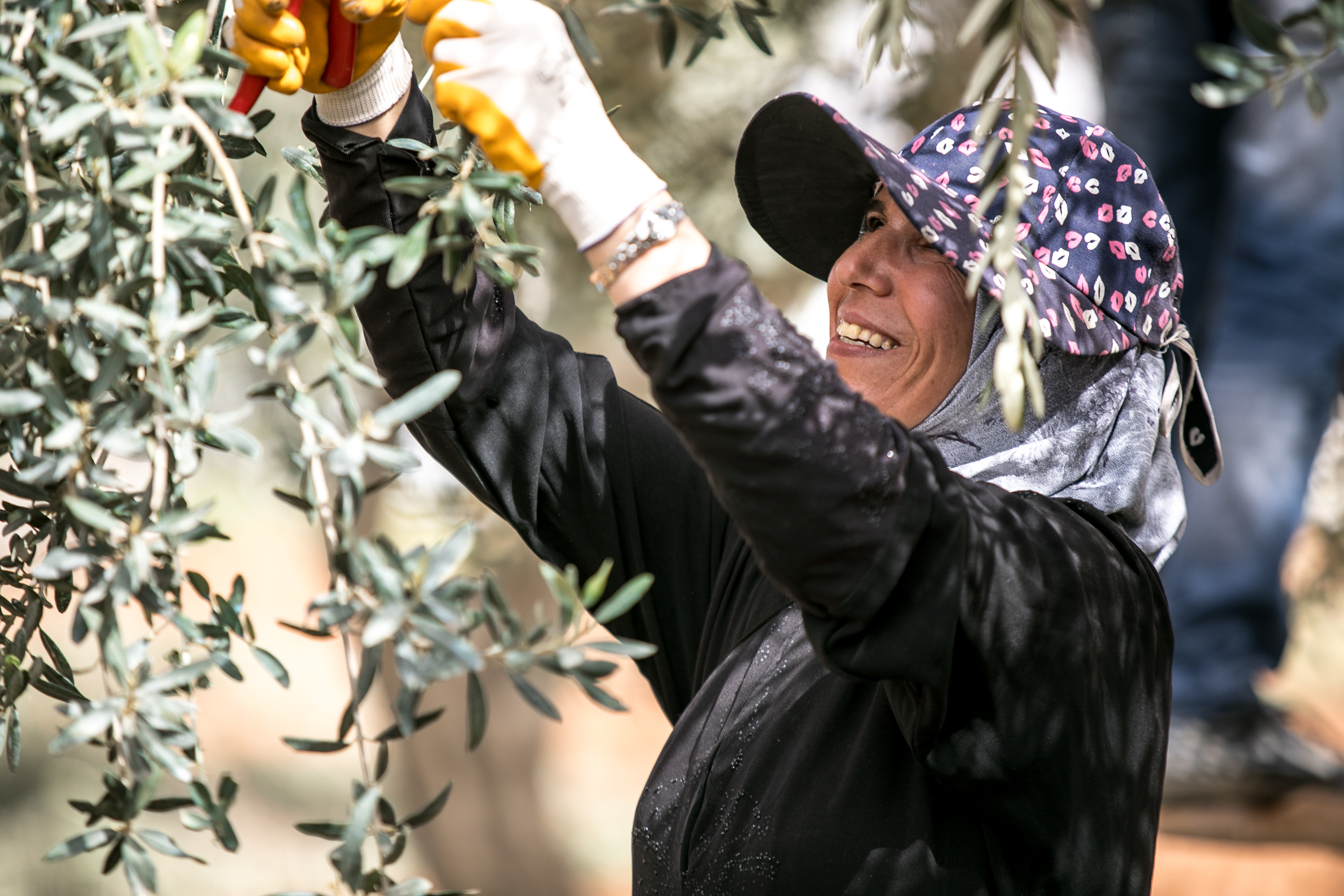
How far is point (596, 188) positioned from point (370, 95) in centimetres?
37

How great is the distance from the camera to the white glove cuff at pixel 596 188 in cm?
97

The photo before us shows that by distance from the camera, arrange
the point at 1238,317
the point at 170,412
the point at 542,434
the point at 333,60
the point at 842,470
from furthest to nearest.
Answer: the point at 1238,317 → the point at 542,434 → the point at 333,60 → the point at 842,470 → the point at 170,412

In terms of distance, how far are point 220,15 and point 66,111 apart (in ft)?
1.19

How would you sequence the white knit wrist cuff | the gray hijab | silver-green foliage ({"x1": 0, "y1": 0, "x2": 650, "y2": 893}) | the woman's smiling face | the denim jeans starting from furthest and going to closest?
the denim jeans < the woman's smiling face < the gray hijab < the white knit wrist cuff < silver-green foliage ({"x1": 0, "y1": 0, "x2": 650, "y2": 893})

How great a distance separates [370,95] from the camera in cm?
122

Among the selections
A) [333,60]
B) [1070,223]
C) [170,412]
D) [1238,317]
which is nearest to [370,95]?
[333,60]

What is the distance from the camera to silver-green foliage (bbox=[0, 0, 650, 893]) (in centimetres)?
77

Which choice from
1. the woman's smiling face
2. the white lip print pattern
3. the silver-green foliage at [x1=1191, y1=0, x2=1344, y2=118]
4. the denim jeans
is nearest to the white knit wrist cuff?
the white lip print pattern

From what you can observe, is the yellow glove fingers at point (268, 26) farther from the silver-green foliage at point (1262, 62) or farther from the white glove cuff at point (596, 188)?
the silver-green foliage at point (1262, 62)

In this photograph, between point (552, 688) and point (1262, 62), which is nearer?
point (1262, 62)

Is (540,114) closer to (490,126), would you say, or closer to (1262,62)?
(490,126)

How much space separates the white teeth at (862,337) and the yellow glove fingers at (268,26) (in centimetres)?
73

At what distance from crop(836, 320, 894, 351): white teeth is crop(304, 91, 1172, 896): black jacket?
0.82ft

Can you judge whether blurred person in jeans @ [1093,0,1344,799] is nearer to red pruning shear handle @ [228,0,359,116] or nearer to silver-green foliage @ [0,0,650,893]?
red pruning shear handle @ [228,0,359,116]
